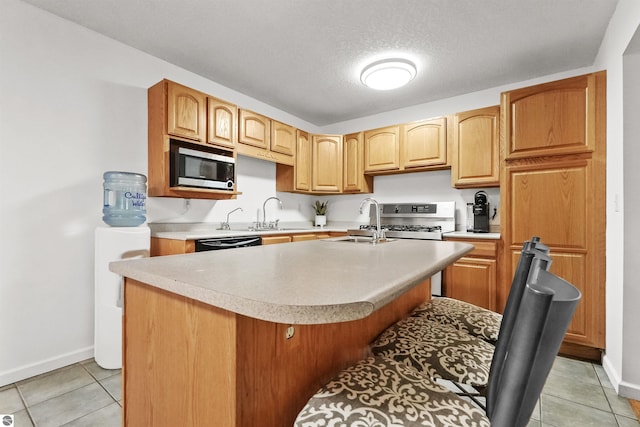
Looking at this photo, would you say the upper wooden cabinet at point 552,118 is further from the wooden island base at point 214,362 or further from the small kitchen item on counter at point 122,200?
the small kitchen item on counter at point 122,200

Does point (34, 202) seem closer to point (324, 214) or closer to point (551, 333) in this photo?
point (551, 333)

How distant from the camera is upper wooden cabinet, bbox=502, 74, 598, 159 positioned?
91.1 inches

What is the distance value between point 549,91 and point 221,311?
2.99 meters

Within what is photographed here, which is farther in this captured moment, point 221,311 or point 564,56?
point 564,56

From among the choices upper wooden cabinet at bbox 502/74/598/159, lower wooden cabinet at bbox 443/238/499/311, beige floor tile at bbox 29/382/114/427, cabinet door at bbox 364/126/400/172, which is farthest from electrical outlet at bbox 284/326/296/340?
cabinet door at bbox 364/126/400/172

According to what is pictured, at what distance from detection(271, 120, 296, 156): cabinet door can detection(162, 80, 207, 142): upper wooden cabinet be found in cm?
93

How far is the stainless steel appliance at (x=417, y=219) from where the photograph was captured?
330 cm

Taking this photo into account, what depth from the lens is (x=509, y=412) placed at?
54 cm

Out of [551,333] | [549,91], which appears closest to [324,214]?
[549,91]

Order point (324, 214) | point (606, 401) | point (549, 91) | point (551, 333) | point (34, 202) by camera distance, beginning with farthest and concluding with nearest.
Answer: point (324, 214)
point (549, 91)
point (34, 202)
point (606, 401)
point (551, 333)

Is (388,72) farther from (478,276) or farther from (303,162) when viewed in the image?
(478,276)

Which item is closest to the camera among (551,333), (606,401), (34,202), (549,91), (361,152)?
(551,333)

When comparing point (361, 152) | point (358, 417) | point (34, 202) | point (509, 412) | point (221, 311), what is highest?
point (361, 152)

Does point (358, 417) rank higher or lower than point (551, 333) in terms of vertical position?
lower
